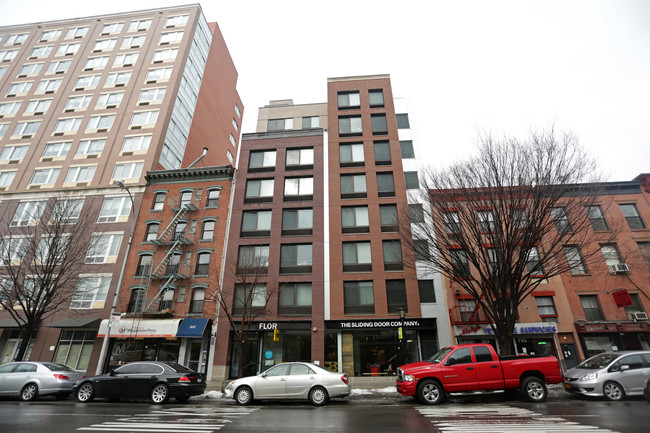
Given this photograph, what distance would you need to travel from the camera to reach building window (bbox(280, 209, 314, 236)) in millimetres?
24688

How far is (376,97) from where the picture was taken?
1208 inches

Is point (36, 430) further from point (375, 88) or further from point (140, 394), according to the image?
point (375, 88)

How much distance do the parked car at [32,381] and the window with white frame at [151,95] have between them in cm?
2731

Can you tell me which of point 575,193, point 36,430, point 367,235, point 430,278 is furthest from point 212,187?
point 575,193

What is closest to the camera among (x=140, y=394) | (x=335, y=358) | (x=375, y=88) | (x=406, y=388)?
(x=406, y=388)

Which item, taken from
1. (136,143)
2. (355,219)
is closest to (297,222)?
(355,219)

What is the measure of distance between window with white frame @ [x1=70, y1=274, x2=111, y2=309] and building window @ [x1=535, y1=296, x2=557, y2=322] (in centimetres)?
3147

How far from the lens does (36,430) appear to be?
7.33 m

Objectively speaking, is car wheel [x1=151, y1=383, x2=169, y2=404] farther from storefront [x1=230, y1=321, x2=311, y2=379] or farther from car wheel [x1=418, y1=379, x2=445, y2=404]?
car wheel [x1=418, y1=379, x2=445, y2=404]

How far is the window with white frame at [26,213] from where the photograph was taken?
25.9 metres

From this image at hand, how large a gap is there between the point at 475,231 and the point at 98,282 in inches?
1043

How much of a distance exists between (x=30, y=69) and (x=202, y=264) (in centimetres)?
3585

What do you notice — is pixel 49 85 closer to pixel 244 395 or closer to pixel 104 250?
pixel 104 250

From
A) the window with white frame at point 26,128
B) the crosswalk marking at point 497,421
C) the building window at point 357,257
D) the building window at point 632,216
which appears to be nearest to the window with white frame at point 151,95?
the window with white frame at point 26,128
